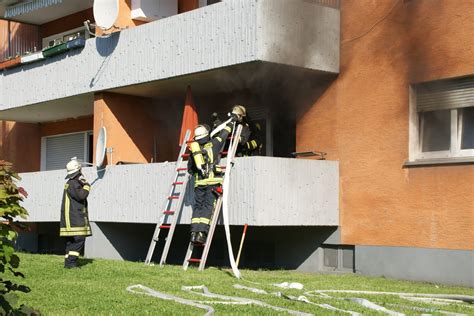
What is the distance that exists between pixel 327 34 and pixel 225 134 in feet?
7.53

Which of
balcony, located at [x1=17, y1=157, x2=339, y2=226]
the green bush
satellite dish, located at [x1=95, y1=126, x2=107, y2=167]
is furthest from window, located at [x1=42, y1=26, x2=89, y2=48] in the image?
the green bush

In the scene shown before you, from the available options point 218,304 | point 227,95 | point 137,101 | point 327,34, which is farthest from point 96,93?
point 218,304

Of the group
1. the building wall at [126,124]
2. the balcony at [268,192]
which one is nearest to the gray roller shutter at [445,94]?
the balcony at [268,192]

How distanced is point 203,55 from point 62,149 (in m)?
8.95

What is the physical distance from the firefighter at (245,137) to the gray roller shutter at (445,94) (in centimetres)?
279

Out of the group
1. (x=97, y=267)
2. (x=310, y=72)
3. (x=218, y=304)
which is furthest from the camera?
(x=310, y=72)

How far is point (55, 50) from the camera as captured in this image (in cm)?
1766

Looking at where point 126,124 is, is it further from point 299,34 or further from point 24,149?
point 24,149

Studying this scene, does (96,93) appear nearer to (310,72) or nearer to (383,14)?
(310,72)

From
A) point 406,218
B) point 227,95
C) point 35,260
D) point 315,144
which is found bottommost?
point 35,260

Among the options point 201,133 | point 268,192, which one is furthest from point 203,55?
point 268,192

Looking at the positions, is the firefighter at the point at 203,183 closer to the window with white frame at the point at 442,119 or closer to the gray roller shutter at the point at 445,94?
the window with white frame at the point at 442,119

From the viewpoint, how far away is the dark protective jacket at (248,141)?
43.3 ft

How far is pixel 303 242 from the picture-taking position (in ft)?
44.9
